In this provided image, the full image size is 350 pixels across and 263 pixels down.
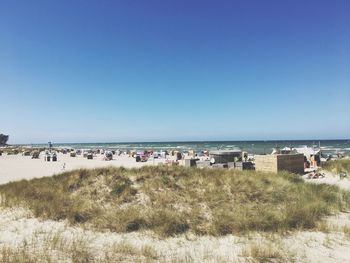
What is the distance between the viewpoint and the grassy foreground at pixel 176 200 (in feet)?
23.7

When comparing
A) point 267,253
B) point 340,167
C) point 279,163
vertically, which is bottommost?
point 267,253

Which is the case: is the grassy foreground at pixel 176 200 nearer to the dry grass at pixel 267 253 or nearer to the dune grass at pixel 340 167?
the dry grass at pixel 267 253

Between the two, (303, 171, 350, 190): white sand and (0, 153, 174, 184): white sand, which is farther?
(0, 153, 174, 184): white sand

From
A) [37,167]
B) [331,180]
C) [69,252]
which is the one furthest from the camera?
[37,167]

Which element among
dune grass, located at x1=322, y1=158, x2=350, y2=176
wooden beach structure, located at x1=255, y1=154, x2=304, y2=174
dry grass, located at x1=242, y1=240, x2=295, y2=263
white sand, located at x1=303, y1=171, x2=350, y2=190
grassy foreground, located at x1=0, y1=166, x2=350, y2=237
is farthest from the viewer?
wooden beach structure, located at x1=255, y1=154, x2=304, y2=174

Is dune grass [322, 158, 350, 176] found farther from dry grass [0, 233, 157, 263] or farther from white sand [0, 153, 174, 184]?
dry grass [0, 233, 157, 263]

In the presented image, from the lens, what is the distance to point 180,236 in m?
6.70

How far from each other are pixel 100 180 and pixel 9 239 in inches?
158

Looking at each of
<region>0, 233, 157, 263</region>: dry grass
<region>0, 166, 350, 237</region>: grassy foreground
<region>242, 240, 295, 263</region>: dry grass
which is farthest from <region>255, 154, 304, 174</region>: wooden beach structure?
<region>0, 233, 157, 263</region>: dry grass

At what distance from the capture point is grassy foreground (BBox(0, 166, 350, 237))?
23.7 feet

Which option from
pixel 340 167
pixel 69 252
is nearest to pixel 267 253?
pixel 69 252

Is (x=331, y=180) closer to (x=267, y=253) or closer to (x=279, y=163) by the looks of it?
(x=279, y=163)

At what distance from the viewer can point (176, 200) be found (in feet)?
29.5

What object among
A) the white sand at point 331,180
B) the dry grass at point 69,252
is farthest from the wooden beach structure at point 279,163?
the dry grass at point 69,252
